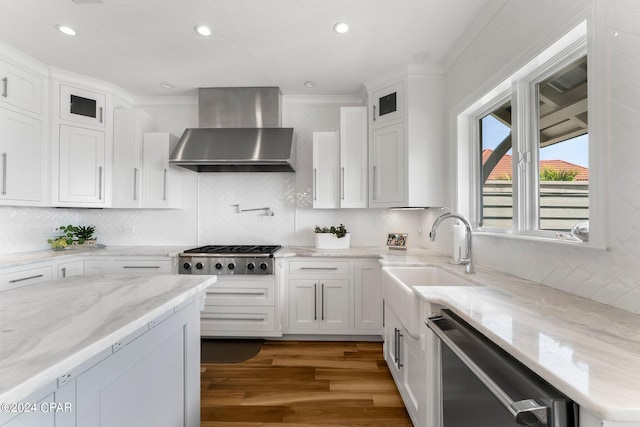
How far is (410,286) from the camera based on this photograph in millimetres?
1924

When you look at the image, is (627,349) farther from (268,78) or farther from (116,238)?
(116,238)

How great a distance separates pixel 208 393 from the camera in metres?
2.03

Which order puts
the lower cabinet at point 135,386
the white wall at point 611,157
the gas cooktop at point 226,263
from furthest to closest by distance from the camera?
the gas cooktop at point 226,263 → the white wall at point 611,157 → the lower cabinet at point 135,386

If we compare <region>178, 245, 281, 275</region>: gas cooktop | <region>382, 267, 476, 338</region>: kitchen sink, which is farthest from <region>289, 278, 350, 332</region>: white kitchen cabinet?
<region>382, 267, 476, 338</region>: kitchen sink

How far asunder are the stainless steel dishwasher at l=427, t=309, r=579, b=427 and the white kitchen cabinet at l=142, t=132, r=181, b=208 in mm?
2951

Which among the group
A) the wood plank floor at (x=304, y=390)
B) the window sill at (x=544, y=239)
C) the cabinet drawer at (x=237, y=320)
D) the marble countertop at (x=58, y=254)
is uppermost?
the window sill at (x=544, y=239)

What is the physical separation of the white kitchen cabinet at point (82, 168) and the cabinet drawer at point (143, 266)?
2.34 feet

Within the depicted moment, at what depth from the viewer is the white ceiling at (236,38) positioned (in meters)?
1.93

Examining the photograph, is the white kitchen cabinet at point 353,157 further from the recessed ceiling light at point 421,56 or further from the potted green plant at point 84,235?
the potted green plant at point 84,235

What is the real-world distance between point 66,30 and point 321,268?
277cm

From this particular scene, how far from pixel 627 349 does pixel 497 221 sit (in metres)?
1.42

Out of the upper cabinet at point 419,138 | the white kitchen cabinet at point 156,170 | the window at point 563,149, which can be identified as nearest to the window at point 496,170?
the window at point 563,149

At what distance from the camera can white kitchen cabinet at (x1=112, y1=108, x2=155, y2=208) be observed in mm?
3098

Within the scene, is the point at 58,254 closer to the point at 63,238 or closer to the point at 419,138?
the point at 63,238
